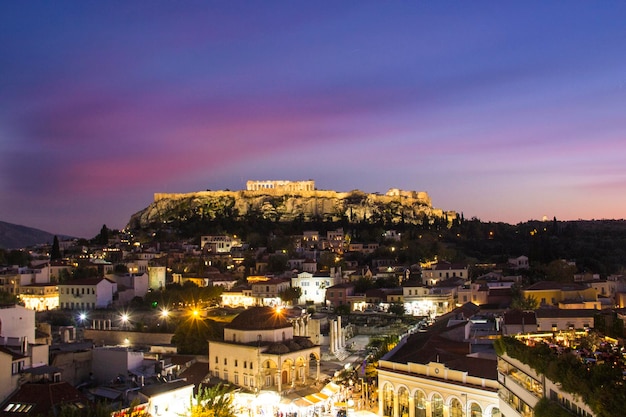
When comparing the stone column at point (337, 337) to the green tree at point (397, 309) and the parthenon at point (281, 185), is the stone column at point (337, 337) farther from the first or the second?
the parthenon at point (281, 185)

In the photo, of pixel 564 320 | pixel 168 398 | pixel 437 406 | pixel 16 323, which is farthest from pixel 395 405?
pixel 16 323

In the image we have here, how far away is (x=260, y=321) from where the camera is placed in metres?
32.2

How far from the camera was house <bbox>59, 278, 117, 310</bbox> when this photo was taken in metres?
52.8

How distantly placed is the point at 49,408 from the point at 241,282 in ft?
132

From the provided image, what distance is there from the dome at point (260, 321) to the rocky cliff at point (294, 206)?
6974 cm

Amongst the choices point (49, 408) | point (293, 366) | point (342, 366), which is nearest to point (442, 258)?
point (342, 366)

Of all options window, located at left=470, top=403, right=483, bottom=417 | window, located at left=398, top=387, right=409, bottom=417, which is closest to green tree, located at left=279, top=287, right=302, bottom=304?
window, located at left=398, top=387, right=409, bottom=417

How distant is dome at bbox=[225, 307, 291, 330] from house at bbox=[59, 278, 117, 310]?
2364 centimetres

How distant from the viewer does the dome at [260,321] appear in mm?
31922

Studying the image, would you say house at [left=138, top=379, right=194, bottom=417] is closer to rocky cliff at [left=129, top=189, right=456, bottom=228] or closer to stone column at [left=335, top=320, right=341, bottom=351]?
stone column at [left=335, top=320, right=341, bottom=351]

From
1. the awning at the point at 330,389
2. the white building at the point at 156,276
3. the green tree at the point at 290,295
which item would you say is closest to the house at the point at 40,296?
the white building at the point at 156,276

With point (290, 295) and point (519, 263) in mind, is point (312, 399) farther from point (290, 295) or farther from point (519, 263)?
point (519, 263)

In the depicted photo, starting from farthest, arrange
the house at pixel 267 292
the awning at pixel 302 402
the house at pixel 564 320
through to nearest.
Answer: the house at pixel 267 292
the house at pixel 564 320
the awning at pixel 302 402

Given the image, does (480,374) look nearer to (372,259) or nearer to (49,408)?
(49,408)
